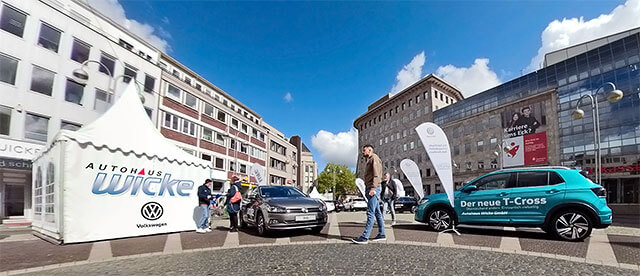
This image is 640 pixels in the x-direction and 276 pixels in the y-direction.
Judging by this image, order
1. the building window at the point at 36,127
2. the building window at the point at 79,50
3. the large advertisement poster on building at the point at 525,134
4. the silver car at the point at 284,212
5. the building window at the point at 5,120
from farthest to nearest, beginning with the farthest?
the large advertisement poster on building at the point at 525,134, the building window at the point at 79,50, the building window at the point at 36,127, the building window at the point at 5,120, the silver car at the point at 284,212

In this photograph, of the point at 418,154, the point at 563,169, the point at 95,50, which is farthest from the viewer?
the point at 418,154

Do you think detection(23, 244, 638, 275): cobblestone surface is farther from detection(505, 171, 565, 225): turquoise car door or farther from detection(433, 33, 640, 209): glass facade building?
detection(433, 33, 640, 209): glass facade building

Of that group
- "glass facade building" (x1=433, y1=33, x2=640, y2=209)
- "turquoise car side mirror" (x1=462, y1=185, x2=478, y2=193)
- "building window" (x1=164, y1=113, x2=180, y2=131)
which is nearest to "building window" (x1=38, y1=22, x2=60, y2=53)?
"building window" (x1=164, y1=113, x2=180, y2=131)

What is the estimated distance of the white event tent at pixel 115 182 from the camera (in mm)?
7012

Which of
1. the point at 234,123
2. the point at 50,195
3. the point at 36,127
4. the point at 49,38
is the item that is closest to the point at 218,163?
the point at 234,123

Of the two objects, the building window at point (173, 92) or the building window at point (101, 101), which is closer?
the building window at point (101, 101)

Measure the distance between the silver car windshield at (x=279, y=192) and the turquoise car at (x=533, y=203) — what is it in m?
3.68

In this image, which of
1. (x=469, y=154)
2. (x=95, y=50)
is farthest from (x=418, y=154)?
(x=95, y=50)

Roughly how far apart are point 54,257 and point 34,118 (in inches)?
635

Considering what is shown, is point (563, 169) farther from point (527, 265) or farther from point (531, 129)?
point (531, 129)

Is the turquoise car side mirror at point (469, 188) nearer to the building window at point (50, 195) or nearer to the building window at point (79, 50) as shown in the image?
the building window at point (50, 195)

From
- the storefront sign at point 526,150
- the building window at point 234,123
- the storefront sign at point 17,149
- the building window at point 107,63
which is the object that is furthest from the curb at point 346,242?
the storefront sign at point 526,150

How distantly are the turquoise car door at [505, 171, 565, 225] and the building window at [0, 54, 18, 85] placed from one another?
22.1 m

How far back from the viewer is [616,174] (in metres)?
33.5
